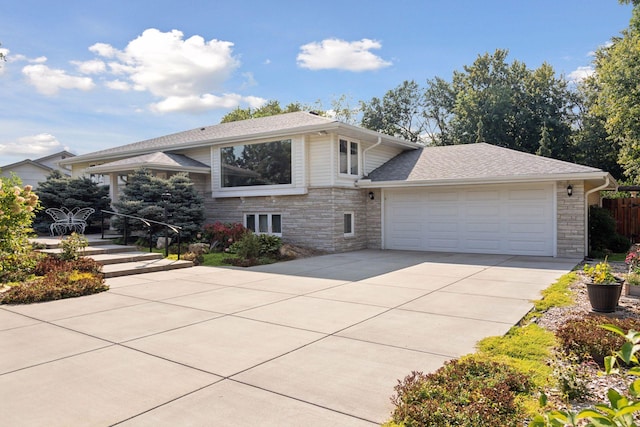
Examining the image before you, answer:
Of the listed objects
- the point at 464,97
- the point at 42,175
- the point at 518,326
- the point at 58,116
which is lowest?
the point at 518,326

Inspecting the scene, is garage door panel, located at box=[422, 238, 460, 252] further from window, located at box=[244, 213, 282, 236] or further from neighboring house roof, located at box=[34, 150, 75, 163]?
neighboring house roof, located at box=[34, 150, 75, 163]

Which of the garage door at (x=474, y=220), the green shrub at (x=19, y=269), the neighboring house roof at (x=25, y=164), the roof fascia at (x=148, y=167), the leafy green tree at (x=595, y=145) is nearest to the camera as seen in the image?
the green shrub at (x=19, y=269)

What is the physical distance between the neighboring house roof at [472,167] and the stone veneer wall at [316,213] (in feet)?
4.63

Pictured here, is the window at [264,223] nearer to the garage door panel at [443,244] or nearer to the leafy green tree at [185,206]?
the leafy green tree at [185,206]

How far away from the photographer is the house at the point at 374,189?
12703mm

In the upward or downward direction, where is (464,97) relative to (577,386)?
upward

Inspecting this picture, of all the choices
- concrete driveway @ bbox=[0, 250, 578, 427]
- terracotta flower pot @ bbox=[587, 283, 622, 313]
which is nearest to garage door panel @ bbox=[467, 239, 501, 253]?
concrete driveway @ bbox=[0, 250, 578, 427]

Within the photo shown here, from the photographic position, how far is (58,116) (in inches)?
678

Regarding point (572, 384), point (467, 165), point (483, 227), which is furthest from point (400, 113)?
point (572, 384)

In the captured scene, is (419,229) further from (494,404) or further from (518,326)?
(494,404)

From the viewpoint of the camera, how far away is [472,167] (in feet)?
46.6

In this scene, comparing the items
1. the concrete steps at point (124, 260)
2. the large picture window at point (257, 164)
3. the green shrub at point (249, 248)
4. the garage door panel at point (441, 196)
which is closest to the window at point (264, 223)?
the large picture window at point (257, 164)

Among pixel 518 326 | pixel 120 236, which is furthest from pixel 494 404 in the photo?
pixel 120 236

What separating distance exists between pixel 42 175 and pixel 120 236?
14736 mm
